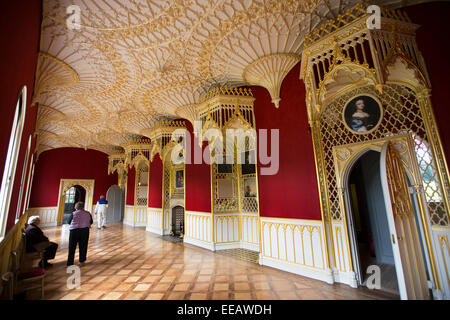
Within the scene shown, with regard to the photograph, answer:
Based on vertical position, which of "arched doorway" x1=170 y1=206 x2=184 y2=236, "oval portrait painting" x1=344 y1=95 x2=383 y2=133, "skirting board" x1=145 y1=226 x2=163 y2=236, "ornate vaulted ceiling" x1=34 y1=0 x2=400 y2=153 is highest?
"ornate vaulted ceiling" x1=34 y1=0 x2=400 y2=153

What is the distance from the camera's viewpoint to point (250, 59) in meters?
4.53

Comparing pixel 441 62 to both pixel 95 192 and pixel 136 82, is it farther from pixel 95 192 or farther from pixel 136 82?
pixel 95 192

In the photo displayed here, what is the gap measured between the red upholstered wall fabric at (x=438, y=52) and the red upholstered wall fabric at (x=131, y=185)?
12.7m

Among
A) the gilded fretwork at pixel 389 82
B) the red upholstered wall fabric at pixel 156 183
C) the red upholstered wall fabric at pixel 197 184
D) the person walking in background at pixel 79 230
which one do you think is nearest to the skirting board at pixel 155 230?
the red upholstered wall fabric at pixel 156 183

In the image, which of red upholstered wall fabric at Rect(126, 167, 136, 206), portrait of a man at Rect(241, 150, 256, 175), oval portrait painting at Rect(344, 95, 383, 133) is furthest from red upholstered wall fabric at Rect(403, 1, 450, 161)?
red upholstered wall fabric at Rect(126, 167, 136, 206)

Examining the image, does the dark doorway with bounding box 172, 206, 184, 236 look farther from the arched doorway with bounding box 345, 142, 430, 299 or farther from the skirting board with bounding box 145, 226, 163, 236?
the arched doorway with bounding box 345, 142, 430, 299

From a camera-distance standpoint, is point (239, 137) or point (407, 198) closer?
point (407, 198)

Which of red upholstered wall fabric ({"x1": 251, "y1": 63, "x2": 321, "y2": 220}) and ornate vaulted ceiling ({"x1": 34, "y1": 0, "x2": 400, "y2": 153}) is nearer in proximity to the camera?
ornate vaulted ceiling ({"x1": 34, "y1": 0, "x2": 400, "y2": 153})

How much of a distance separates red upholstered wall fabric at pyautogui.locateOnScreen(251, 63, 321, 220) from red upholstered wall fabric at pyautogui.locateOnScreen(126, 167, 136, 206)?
9624 millimetres

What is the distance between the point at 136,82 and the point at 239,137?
3.31m

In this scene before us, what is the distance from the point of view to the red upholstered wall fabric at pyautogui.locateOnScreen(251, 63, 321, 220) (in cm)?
411

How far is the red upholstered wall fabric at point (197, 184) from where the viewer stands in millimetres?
6696

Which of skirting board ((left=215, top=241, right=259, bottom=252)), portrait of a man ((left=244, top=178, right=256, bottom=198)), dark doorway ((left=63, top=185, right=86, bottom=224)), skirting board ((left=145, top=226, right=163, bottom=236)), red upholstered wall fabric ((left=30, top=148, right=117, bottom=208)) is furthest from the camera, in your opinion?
dark doorway ((left=63, top=185, right=86, bottom=224))
